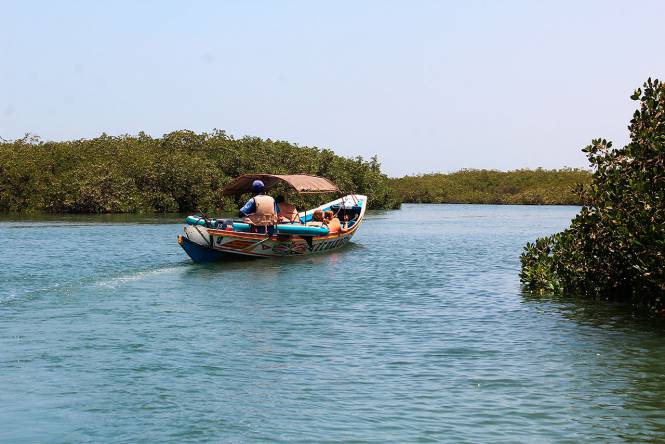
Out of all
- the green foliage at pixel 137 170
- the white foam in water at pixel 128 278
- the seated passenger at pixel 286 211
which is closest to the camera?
the white foam in water at pixel 128 278

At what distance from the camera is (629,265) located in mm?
17188

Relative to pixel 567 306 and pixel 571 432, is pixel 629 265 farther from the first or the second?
pixel 571 432

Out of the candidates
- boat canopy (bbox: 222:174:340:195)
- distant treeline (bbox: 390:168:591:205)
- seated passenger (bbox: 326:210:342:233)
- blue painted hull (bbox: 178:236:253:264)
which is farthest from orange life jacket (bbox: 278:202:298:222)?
distant treeline (bbox: 390:168:591:205)

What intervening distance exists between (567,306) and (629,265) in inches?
83.2

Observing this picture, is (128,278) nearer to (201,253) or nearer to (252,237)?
(201,253)

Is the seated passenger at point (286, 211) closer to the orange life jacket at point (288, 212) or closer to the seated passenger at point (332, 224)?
the orange life jacket at point (288, 212)

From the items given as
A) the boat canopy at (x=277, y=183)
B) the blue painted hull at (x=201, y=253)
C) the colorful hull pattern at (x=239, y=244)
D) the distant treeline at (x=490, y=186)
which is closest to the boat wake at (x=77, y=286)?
the blue painted hull at (x=201, y=253)

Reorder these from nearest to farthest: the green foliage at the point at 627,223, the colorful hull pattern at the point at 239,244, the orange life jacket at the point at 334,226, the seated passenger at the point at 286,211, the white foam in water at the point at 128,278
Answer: the green foliage at the point at 627,223 → the white foam in water at the point at 128,278 → the colorful hull pattern at the point at 239,244 → the seated passenger at the point at 286,211 → the orange life jacket at the point at 334,226

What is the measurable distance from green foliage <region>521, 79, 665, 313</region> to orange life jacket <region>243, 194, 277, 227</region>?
10.8 meters

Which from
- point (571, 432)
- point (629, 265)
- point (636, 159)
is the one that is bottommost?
point (571, 432)

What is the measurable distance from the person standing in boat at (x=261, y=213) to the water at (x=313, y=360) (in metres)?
2.73

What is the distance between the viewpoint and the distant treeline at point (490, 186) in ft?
381

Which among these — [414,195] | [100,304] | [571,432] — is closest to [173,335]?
[100,304]

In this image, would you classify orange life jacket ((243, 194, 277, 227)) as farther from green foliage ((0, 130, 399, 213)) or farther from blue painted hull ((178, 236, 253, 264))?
green foliage ((0, 130, 399, 213))
